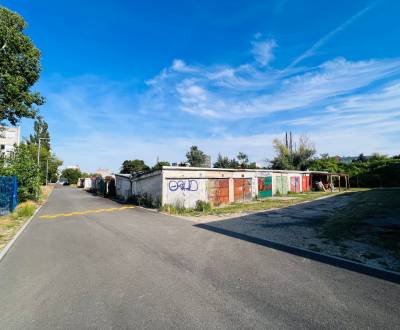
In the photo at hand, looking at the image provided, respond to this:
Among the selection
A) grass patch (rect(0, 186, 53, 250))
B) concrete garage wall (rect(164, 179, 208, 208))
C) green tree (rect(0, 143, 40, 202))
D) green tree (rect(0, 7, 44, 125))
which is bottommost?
grass patch (rect(0, 186, 53, 250))

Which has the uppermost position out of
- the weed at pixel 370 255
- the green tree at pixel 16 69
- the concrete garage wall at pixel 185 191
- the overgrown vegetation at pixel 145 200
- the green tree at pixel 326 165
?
the green tree at pixel 16 69

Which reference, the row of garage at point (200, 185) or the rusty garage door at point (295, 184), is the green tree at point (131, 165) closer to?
the row of garage at point (200, 185)

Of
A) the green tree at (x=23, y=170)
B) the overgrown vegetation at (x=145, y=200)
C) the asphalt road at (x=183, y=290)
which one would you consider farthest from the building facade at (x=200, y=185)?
the asphalt road at (x=183, y=290)

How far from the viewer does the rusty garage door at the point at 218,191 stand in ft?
64.9

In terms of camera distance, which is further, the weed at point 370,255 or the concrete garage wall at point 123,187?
the concrete garage wall at point 123,187

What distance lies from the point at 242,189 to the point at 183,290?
1905 cm

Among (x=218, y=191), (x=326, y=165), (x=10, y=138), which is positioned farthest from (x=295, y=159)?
(x=10, y=138)

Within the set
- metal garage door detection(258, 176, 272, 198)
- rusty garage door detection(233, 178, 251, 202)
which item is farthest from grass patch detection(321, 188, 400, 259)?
metal garage door detection(258, 176, 272, 198)

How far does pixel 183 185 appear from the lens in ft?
59.9

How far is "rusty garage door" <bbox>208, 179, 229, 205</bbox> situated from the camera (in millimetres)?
19781

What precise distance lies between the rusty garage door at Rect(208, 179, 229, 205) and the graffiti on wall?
1.53 metres

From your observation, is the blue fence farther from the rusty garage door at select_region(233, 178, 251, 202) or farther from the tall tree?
the tall tree

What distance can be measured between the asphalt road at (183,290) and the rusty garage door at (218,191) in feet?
39.5

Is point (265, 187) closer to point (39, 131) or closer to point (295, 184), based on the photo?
point (295, 184)
